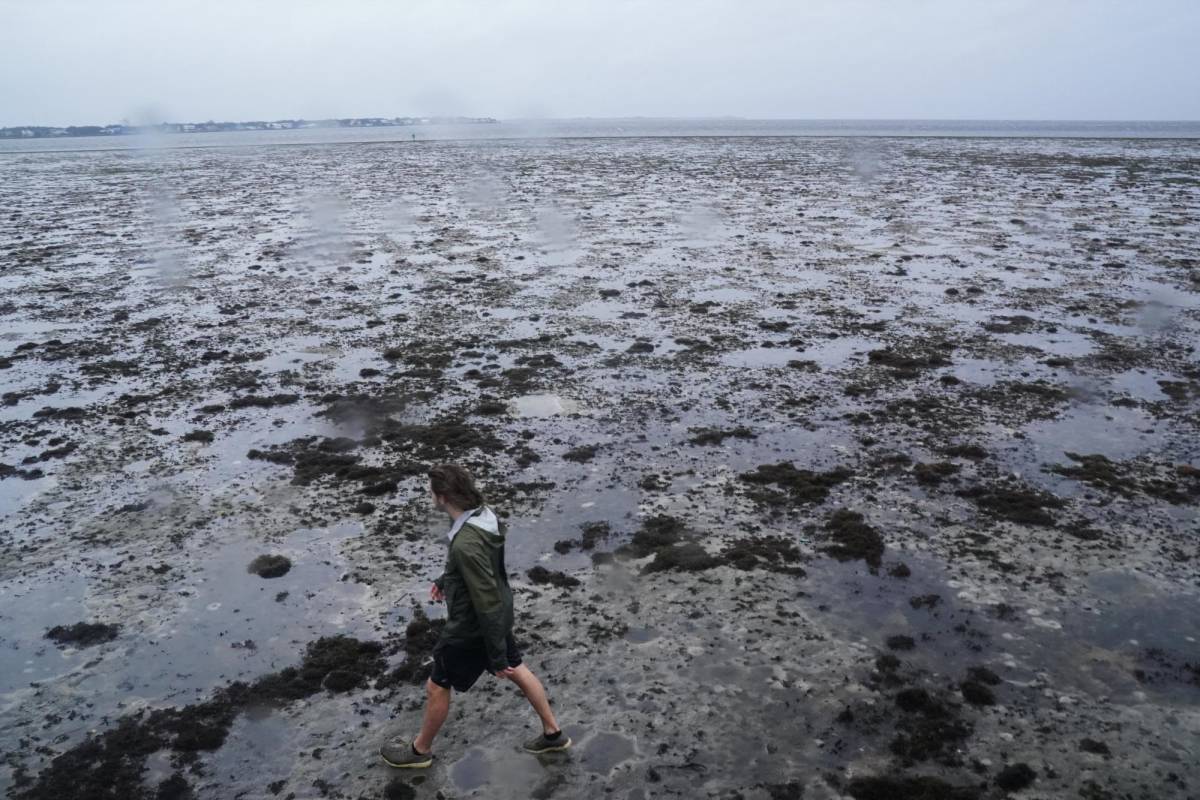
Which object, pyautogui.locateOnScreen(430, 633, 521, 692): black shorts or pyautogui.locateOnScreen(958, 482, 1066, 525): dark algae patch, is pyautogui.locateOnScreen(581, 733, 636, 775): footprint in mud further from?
pyautogui.locateOnScreen(958, 482, 1066, 525): dark algae patch

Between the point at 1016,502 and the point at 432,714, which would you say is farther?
the point at 1016,502

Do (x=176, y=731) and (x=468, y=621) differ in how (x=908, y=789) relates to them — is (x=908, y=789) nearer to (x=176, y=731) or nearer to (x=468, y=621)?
(x=468, y=621)

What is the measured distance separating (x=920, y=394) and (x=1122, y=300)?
341 inches

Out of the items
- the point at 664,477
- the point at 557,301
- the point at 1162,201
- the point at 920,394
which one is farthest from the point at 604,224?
the point at 1162,201

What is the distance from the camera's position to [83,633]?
269 inches

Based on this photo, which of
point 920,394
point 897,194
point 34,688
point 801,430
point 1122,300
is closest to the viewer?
point 34,688

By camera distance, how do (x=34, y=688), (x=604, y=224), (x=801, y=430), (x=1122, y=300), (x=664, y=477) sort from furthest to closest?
(x=604, y=224), (x=1122, y=300), (x=801, y=430), (x=664, y=477), (x=34, y=688)

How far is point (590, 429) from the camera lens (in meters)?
11.0

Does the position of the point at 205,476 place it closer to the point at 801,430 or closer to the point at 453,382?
the point at 453,382

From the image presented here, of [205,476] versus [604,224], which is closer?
[205,476]

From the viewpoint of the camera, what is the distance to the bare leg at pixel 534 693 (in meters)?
5.29

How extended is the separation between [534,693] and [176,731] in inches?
104

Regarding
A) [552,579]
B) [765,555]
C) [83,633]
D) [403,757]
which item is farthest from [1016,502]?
[83,633]

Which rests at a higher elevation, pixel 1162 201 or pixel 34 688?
pixel 1162 201
